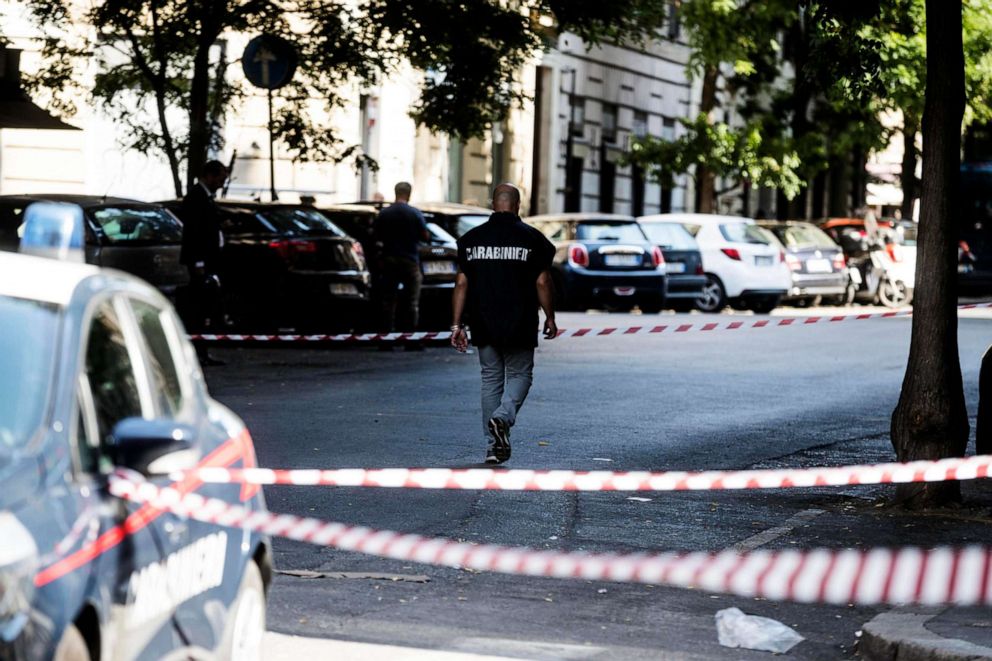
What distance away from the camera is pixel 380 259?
20.7 m

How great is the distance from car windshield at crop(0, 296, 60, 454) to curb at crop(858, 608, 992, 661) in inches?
135

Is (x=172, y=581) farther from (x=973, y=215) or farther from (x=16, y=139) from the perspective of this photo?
(x=973, y=215)

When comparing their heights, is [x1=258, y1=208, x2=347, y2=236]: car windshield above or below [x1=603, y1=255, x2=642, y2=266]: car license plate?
above

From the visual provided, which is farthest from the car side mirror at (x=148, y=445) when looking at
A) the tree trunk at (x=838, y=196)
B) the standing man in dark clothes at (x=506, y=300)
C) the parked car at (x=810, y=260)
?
the tree trunk at (x=838, y=196)

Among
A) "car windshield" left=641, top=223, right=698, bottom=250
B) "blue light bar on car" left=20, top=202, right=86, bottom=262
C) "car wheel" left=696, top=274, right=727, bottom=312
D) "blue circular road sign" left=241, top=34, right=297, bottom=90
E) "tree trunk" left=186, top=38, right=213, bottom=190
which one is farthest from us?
"car wheel" left=696, top=274, right=727, bottom=312

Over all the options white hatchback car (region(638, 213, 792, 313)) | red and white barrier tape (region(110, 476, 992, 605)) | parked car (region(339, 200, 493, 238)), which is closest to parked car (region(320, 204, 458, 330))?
parked car (region(339, 200, 493, 238))

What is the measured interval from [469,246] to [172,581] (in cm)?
716

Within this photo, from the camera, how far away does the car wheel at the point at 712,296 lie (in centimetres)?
3192

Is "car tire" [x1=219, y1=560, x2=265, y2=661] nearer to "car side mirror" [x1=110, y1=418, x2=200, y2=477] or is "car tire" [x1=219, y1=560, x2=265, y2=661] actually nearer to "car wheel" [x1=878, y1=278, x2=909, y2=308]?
"car side mirror" [x1=110, y1=418, x2=200, y2=477]

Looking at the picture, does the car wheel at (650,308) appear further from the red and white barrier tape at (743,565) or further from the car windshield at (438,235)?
the red and white barrier tape at (743,565)

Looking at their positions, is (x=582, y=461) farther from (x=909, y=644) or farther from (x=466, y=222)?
(x=466, y=222)

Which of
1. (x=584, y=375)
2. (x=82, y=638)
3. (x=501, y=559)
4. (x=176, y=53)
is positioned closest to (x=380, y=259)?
(x=584, y=375)

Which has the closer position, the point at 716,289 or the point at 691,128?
the point at 716,289

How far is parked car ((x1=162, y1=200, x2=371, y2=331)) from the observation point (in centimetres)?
2073
